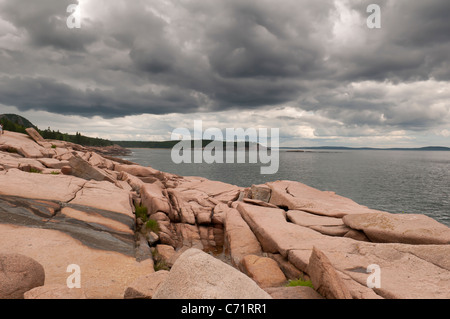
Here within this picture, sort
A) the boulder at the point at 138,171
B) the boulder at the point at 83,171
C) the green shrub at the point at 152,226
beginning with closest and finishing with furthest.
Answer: the green shrub at the point at 152,226 < the boulder at the point at 83,171 < the boulder at the point at 138,171

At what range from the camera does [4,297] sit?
5238mm

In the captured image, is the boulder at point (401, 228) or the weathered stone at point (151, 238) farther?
the weathered stone at point (151, 238)

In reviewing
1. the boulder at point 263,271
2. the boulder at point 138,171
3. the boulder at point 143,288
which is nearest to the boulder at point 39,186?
the boulder at point 143,288

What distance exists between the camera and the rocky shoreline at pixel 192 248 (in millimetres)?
5477

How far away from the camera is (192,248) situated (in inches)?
223

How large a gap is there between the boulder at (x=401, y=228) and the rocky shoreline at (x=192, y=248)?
0.05 m

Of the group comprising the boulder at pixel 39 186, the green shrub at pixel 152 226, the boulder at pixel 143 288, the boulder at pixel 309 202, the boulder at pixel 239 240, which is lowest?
the boulder at pixel 239 240

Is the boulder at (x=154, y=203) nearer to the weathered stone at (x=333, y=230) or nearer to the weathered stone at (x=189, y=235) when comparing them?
the weathered stone at (x=189, y=235)

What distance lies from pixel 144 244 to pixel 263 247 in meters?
6.82

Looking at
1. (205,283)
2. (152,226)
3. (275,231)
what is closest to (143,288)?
(205,283)

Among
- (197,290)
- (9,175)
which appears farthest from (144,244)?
(9,175)

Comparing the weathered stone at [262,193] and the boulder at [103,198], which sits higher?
the boulder at [103,198]

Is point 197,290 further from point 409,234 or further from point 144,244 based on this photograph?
point 409,234

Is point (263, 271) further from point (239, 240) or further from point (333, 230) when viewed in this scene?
point (333, 230)
